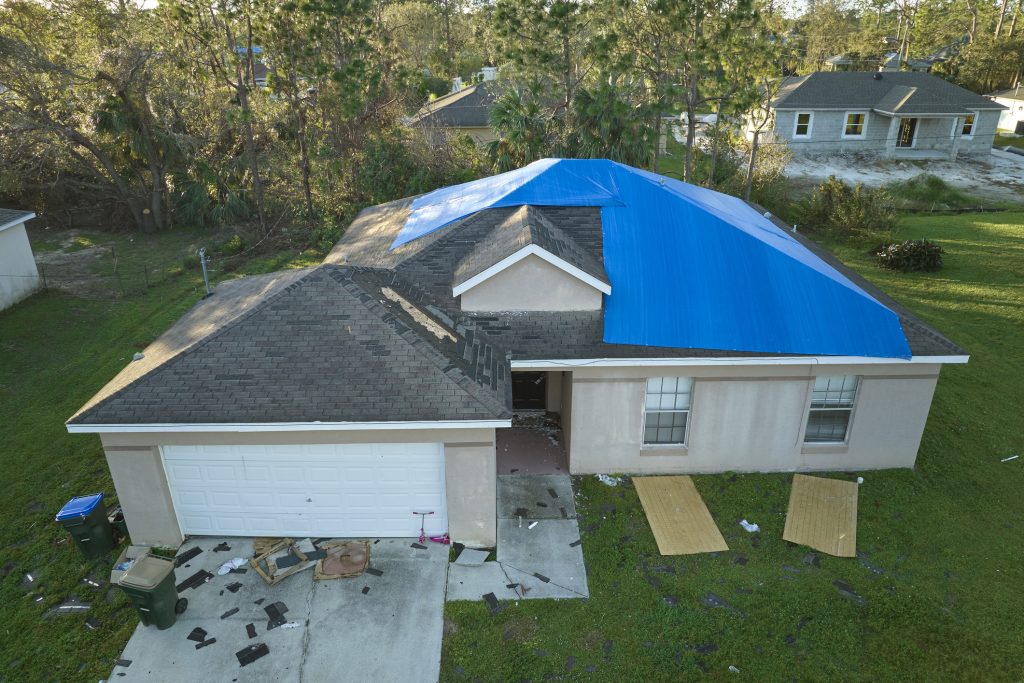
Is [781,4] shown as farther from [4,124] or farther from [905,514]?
[4,124]

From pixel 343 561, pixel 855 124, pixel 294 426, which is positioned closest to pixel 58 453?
pixel 294 426

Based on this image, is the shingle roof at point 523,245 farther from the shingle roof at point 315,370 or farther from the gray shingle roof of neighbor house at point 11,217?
the gray shingle roof of neighbor house at point 11,217

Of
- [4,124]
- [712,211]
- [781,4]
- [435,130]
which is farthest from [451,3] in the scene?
[712,211]

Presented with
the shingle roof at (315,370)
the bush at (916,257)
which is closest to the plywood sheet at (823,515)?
the shingle roof at (315,370)

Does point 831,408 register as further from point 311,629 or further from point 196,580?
point 196,580

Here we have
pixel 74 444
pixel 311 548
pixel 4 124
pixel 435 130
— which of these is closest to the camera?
pixel 311 548

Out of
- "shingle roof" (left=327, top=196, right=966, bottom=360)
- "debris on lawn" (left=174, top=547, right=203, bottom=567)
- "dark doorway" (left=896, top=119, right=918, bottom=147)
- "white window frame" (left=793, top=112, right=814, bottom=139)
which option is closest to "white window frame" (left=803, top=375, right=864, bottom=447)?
"shingle roof" (left=327, top=196, right=966, bottom=360)

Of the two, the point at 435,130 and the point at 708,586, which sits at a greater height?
the point at 435,130
